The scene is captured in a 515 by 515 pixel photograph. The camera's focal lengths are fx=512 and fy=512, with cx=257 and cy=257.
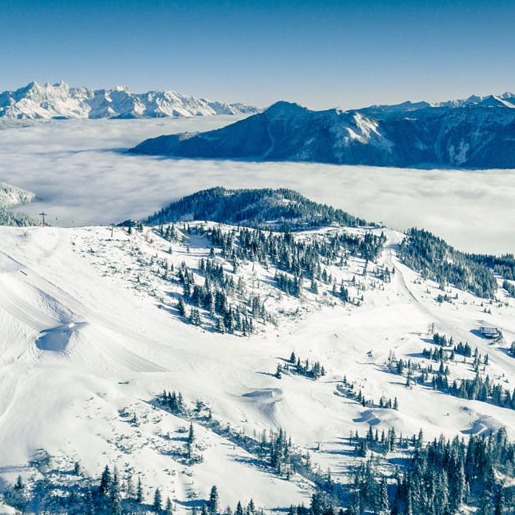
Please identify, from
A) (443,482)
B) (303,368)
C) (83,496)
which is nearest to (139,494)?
(83,496)

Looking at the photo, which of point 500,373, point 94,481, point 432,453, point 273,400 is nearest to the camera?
point 94,481

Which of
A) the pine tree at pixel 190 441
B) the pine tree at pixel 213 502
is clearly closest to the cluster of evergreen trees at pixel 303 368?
the pine tree at pixel 190 441

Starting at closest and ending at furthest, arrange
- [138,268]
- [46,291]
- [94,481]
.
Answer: [94,481]
[46,291]
[138,268]

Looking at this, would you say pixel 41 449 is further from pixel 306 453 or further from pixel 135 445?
pixel 306 453

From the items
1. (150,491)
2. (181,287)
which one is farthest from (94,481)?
(181,287)

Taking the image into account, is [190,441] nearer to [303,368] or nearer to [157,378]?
[157,378]

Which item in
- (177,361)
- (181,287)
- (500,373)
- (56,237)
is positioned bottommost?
(500,373)
